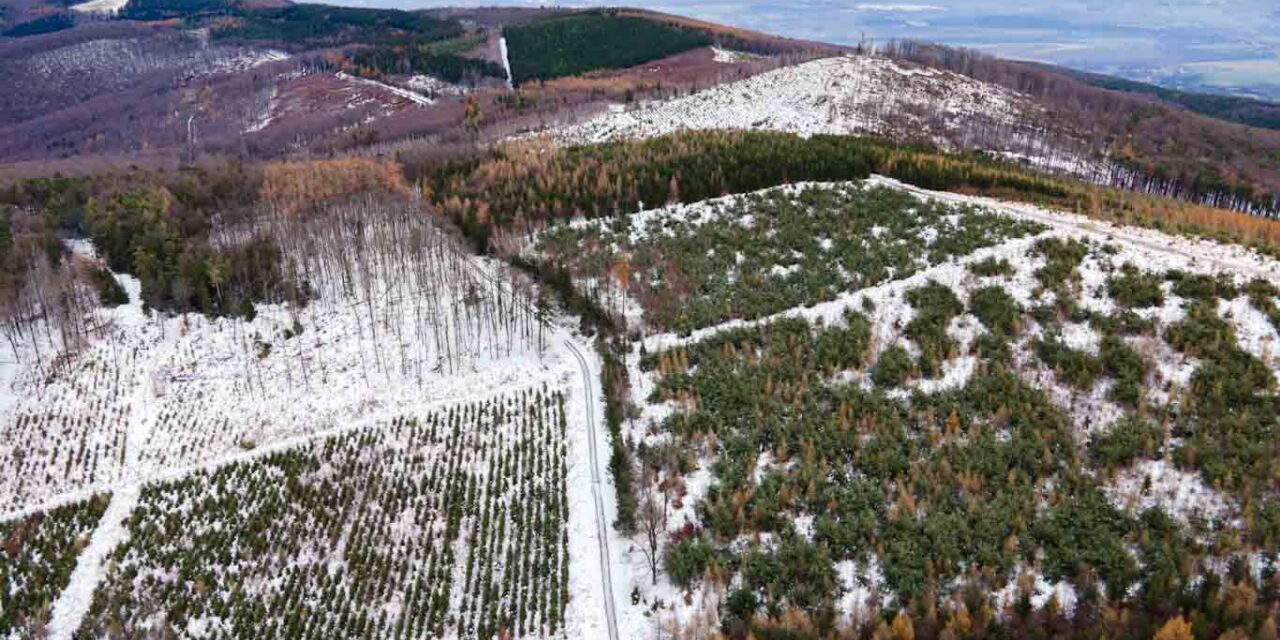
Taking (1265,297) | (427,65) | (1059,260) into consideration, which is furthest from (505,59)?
(1265,297)

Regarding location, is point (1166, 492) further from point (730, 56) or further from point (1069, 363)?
point (730, 56)

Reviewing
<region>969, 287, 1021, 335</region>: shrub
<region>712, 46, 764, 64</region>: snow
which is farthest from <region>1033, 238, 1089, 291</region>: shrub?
<region>712, 46, 764, 64</region>: snow

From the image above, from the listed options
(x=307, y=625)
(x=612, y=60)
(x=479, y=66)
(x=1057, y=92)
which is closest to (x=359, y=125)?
(x=479, y=66)

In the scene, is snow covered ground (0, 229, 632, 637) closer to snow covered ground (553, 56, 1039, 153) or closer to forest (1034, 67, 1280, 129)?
snow covered ground (553, 56, 1039, 153)

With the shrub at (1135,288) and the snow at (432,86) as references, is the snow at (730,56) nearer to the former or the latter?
the snow at (432,86)

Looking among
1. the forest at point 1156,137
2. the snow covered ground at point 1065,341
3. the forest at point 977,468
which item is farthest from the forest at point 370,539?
the forest at point 1156,137
